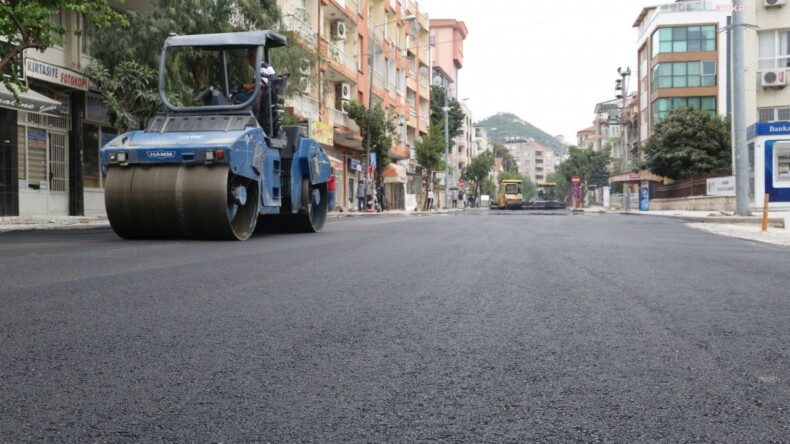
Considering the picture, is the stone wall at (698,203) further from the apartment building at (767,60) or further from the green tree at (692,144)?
the apartment building at (767,60)

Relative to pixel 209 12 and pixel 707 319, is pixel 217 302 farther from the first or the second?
pixel 209 12

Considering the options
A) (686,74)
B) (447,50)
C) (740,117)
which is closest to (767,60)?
(686,74)

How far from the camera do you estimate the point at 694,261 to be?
8.01m

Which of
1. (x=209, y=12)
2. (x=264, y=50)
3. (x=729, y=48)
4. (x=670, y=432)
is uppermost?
(x=729, y=48)

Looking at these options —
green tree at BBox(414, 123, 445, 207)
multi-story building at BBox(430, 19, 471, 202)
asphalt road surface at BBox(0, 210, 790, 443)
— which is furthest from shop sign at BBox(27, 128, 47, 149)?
multi-story building at BBox(430, 19, 471, 202)

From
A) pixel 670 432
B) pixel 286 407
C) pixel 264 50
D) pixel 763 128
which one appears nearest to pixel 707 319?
pixel 670 432

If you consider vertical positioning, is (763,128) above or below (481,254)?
above

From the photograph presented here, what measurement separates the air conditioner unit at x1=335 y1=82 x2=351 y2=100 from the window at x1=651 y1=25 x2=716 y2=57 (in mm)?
28922

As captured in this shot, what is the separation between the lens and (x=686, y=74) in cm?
5612

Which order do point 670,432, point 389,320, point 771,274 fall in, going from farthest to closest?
1. point 771,274
2. point 389,320
3. point 670,432

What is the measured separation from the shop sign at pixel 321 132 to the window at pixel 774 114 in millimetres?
22392

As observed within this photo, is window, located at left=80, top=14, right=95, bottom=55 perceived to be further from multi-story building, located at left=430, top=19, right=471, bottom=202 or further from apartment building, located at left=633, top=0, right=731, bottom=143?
multi-story building, located at left=430, top=19, right=471, bottom=202

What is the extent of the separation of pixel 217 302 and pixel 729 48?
40.5 meters

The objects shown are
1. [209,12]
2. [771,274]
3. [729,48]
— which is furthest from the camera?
[729,48]
